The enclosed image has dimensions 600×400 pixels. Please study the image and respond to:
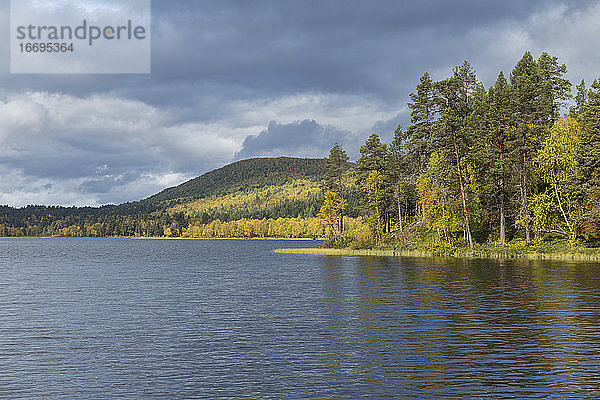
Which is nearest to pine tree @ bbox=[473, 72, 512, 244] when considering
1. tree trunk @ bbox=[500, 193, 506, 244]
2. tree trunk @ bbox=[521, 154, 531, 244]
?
tree trunk @ bbox=[500, 193, 506, 244]

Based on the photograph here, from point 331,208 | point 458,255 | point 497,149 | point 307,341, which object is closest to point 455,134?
point 497,149

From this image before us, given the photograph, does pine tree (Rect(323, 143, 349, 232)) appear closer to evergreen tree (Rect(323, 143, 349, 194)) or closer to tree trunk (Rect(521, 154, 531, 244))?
evergreen tree (Rect(323, 143, 349, 194))

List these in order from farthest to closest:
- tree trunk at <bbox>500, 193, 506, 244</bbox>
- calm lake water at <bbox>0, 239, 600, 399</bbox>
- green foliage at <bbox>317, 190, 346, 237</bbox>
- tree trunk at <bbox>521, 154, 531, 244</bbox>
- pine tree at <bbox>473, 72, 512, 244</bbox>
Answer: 1. green foliage at <bbox>317, 190, 346, 237</bbox>
2. tree trunk at <bbox>500, 193, 506, 244</bbox>
3. pine tree at <bbox>473, 72, 512, 244</bbox>
4. tree trunk at <bbox>521, 154, 531, 244</bbox>
5. calm lake water at <bbox>0, 239, 600, 399</bbox>

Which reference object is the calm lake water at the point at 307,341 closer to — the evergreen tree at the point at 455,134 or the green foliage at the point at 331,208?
the evergreen tree at the point at 455,134

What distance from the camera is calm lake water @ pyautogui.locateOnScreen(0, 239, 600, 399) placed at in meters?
18.5

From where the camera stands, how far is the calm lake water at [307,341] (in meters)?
18.5

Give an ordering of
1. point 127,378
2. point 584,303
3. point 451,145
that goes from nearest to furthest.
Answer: point 127,378 < point 584,303 < point 451,145

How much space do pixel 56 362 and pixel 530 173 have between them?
7871cm

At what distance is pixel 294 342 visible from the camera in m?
25.7

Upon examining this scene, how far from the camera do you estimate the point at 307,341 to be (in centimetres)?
2594

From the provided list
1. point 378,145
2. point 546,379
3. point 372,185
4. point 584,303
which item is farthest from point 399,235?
point 546,379

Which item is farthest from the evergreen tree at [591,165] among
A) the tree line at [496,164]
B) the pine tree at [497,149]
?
the pine tree at [497,149]

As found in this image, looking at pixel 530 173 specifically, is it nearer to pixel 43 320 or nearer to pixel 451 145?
pixel 451 145

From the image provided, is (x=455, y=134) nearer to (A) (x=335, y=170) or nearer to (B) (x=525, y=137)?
(B) (x=525, y=137)
